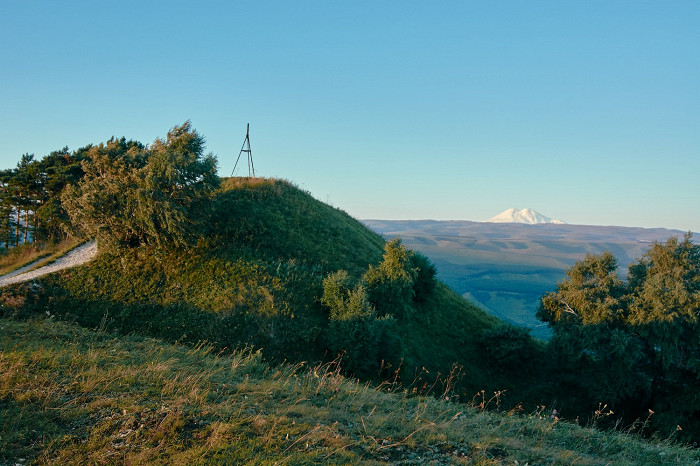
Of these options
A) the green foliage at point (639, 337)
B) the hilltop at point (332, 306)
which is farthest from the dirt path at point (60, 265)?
the green foliage at point (639, 337)

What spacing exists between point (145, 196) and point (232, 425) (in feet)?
59.9

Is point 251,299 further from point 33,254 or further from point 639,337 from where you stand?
point 639,337

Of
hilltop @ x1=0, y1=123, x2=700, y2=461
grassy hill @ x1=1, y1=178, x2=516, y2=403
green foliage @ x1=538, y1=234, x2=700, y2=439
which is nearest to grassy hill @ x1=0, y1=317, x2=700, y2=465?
hilltop @ x1=0, y1=123, x2=700, y2=461

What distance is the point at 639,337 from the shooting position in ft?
66.6

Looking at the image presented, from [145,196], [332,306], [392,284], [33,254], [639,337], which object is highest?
[145,196]

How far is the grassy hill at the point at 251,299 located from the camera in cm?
1897

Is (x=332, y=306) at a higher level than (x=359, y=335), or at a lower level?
higher

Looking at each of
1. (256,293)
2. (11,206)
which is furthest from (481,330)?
(11,206)

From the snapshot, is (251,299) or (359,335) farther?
(251,299)

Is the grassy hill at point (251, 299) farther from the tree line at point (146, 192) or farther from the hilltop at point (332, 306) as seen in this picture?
the tree line at point (146, 192)

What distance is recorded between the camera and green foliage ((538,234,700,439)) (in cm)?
1908

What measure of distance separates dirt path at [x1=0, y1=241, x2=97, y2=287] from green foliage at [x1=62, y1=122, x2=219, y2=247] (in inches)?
110

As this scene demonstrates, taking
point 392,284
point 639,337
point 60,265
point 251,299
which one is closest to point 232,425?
point 251,299

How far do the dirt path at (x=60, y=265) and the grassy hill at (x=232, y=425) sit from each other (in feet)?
52.1
